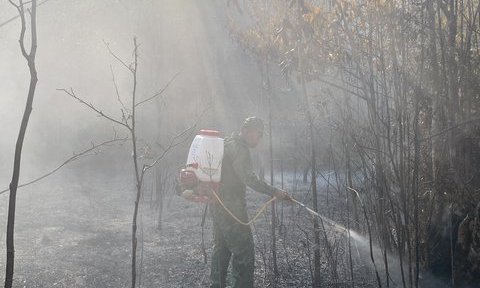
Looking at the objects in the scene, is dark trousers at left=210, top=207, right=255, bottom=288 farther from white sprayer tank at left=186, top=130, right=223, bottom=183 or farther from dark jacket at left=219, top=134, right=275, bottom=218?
white sprayer tank at left=186, top=130, right=223, bottom=183

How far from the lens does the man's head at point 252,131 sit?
4.11m

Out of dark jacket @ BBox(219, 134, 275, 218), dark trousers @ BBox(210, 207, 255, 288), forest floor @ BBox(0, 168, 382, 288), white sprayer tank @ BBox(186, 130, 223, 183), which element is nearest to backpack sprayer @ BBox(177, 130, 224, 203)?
white sprayer tank @ BBox(186, 130, 223, 183)

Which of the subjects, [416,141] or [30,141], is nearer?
[416,141]

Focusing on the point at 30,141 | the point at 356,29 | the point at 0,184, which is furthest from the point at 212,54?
the point at 356,29

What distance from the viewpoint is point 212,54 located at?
19.1 meters

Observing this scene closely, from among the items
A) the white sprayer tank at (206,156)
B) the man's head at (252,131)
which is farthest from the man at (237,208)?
the white sprayer tank at (206,156)

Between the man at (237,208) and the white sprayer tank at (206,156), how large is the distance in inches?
5.1

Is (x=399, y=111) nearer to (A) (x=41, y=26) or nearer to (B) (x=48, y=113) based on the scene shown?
(A) (x=41, y=26)

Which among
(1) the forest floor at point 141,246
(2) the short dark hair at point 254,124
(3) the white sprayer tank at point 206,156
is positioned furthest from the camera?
(1) the forest floor at point 141,246

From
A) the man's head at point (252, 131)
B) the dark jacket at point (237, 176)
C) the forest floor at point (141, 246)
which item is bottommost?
the forest floor at point (141, 246)

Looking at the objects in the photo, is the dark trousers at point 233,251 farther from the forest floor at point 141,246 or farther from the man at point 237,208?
the forest floor at point 141,246

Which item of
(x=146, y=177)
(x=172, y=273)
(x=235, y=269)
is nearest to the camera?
(x=235, y=269)

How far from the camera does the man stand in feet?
13.1

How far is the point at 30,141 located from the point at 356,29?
57.3 feet
